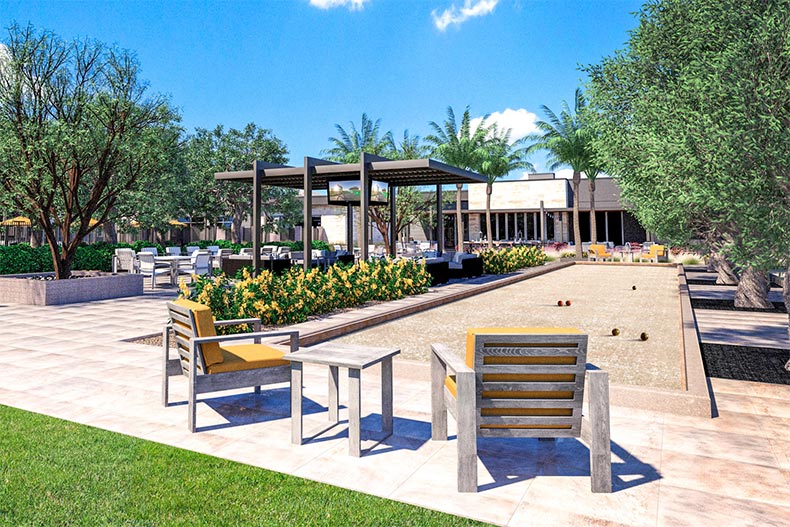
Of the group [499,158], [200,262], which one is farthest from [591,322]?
[499,158]

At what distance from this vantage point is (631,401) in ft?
16.4

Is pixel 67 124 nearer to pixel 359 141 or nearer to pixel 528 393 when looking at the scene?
pixel 528 393

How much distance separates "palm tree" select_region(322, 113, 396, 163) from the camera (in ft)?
124

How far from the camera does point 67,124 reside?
1306cm

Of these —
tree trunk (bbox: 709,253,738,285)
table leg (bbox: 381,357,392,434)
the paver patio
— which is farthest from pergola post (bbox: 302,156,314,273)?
tree trunk (bbox: 709,253,738,285)

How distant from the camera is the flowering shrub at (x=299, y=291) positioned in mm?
8422

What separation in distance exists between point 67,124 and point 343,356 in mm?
12414

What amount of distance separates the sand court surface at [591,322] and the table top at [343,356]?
8.40 feet

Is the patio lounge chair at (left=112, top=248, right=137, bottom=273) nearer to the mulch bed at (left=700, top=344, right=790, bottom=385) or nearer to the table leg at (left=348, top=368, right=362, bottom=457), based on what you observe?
the table leg at (left=348, top=368, right=362, bottom=457)

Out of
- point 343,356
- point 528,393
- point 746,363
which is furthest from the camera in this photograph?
point 746,363

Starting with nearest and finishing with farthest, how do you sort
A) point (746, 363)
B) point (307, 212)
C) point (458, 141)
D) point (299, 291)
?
point (746, 363) → point (299, 291) → point (307, 212) → point (458, 141)

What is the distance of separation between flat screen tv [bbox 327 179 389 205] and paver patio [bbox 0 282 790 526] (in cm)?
1078

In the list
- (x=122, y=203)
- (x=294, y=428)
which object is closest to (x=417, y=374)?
(x=294, y=428)

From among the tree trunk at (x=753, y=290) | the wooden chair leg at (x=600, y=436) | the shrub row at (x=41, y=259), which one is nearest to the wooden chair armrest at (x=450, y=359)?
the wooden chair leg at (x=600, y=436)
